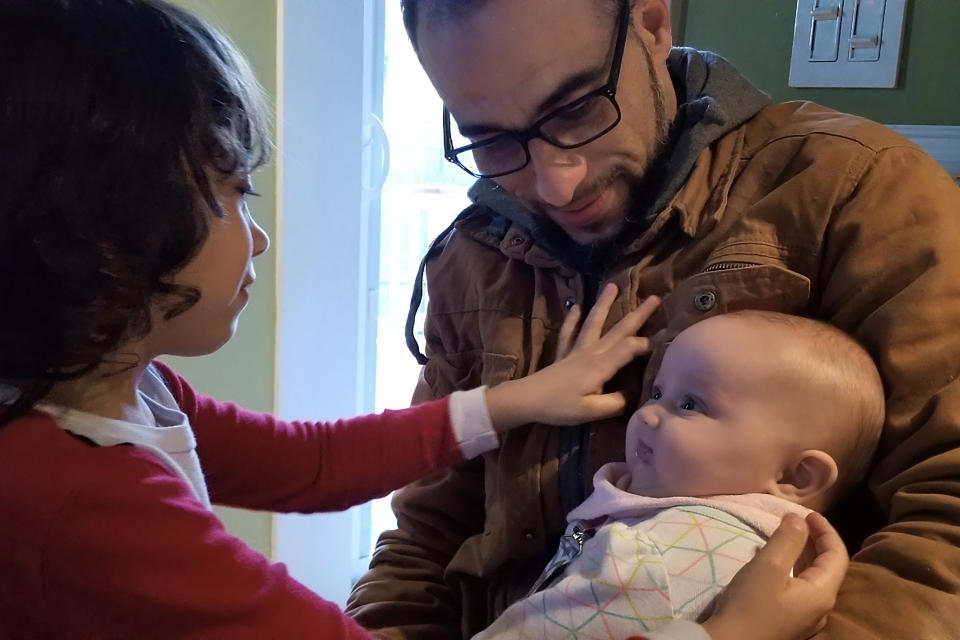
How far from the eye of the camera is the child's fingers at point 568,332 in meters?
1.15

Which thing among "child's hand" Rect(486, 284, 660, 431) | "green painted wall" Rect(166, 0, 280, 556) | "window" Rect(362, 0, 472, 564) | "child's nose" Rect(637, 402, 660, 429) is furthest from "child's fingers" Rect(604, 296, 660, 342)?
"window" Rect(362, 0, 472, 564)

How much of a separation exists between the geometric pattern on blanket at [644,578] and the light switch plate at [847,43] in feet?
2.67

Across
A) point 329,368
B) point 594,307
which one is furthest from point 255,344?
point 594,307

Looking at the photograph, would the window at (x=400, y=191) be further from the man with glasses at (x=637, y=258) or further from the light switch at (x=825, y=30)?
the light switch at (x=825, y=30)

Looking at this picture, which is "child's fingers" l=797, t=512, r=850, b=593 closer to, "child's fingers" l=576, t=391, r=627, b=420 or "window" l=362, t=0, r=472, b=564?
"child's fingers" l=576, t=391, r=627, b=420

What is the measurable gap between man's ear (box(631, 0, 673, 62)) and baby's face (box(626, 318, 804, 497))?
1.33ft

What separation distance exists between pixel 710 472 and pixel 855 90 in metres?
0.76

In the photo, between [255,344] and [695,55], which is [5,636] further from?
[255,344]

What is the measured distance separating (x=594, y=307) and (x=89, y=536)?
660mm

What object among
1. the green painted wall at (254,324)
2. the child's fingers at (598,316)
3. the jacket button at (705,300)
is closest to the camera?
the jacket button at (705,300)

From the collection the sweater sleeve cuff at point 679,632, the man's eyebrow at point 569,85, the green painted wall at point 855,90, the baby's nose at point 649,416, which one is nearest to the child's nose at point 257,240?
the man's eyebrow at point 569,85

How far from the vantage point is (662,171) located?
1.13m

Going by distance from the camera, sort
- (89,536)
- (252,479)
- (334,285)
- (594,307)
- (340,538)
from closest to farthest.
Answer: (89,536) → (594,307) → (252,479) → (334,285) → (340,538)

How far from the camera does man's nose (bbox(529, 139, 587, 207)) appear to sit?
3.57 feet
